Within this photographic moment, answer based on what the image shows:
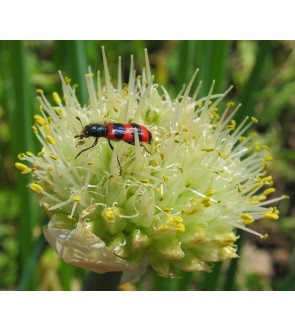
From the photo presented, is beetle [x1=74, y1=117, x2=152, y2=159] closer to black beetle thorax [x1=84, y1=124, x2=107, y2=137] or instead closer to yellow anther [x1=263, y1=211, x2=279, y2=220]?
black beetle thorax [x1=84, y1=124, x2=107, y2=137]

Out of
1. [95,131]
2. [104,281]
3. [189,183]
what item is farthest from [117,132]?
[104,281]

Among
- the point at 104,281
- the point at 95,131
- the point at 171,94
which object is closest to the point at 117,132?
the point at 95,131

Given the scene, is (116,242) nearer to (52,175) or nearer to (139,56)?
(52,175)

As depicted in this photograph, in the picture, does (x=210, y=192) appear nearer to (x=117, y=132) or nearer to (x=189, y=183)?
(x=189, y=183)

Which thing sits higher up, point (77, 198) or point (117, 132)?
point (117, 132)

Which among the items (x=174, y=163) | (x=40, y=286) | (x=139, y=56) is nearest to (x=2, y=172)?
(x=40, y=286)

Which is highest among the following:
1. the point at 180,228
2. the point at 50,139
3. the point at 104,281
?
the point at 50,139

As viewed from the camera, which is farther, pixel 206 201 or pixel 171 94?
pixel 171 94
